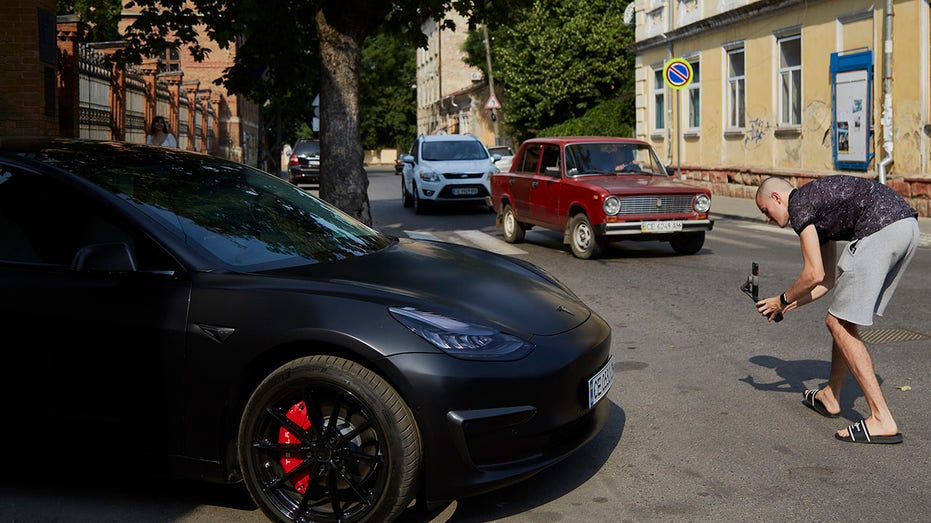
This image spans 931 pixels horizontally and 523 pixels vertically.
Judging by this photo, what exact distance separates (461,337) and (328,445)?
2.11ft

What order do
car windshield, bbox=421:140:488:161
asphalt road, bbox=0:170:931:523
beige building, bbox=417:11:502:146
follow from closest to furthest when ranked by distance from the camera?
asphalt road, bbox=0:170:931:523
car windshield, bbox=421:140:488:161
beige building, bbox=417:11:502:146

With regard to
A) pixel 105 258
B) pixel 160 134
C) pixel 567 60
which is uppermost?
pixel 567 60

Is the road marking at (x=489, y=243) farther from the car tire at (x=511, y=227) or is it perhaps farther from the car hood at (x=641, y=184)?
the car hood at (x=641, y=184)

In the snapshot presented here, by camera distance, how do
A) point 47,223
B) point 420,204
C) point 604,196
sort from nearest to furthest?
point 47,223, point 604,196, point 420,204

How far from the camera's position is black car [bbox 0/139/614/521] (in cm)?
382

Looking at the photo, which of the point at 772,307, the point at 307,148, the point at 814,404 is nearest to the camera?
the point at 772,307

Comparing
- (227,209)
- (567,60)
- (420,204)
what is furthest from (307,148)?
(227,209)

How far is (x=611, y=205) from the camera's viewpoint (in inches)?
499

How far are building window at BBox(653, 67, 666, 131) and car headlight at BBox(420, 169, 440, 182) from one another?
11.8m

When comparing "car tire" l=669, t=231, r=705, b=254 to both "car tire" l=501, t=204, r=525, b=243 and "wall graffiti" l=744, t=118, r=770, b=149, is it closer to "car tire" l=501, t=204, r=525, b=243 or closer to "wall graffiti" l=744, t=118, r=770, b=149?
"car tire" l=501, t=204, r=525, b=243

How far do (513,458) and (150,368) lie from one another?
147cm

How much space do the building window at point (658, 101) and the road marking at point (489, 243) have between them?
51.7ft

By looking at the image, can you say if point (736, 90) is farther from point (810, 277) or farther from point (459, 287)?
point (459, 287)

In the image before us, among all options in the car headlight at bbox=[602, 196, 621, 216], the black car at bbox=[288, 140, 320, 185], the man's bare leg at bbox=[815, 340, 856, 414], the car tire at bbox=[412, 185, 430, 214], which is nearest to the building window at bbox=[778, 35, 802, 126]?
the car tire at bbox=[412, 185, 430, 214]
